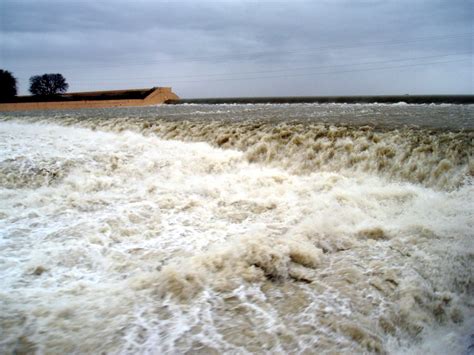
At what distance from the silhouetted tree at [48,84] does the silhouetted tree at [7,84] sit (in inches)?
82.7

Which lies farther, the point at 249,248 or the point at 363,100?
the point at 363,100

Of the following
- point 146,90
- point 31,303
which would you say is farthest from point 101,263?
point 146,90

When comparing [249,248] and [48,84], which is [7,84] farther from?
[249,248]

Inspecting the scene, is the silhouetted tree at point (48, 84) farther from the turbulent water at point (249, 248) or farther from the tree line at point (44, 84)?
the turbulent water at point (249, 248)

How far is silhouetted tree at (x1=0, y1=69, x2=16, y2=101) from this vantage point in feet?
121

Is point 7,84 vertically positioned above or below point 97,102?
above

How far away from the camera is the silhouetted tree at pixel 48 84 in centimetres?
4034

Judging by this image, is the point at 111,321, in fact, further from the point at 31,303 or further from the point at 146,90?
the point at 146,90

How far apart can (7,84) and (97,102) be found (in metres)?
14.7

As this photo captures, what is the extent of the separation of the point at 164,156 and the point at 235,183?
228 cm

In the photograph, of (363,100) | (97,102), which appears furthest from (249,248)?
(97,102)

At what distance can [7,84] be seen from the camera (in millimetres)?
37500

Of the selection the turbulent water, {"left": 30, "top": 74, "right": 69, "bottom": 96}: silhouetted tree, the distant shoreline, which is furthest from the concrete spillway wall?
the turbulent water

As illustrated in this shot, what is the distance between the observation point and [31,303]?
282cm
